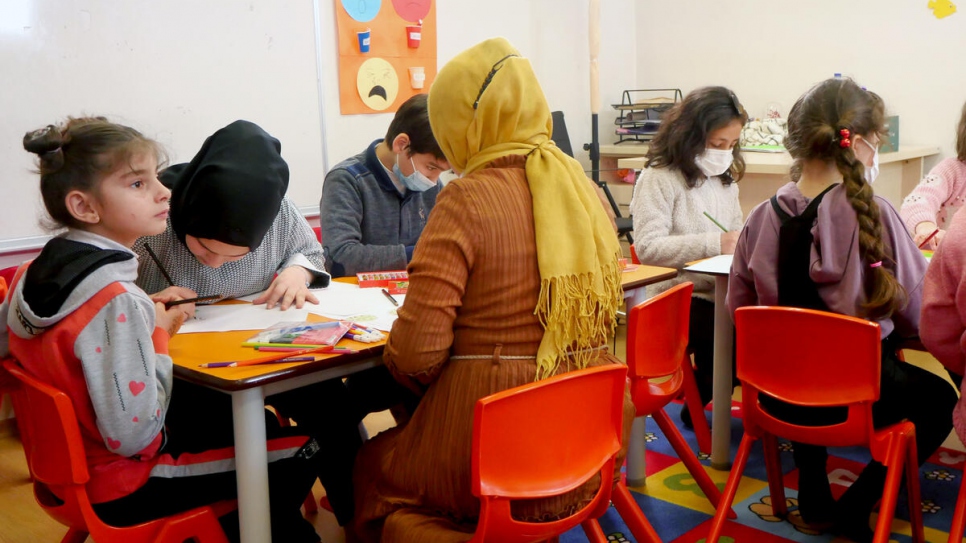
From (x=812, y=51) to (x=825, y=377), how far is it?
10.7 ft

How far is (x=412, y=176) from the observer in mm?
2473

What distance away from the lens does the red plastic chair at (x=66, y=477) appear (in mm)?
1357

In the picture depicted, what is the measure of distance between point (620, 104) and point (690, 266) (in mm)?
2924

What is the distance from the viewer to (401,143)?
2.40 m

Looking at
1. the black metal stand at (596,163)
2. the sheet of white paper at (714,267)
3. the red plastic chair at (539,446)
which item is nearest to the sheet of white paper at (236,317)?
the red plastic chair at (539,446)

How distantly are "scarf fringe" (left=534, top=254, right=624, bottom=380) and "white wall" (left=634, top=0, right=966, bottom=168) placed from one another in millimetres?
3319

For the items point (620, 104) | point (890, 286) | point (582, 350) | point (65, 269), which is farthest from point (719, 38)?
point (65, 269)

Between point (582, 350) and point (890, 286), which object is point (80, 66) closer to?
point (582, 350)

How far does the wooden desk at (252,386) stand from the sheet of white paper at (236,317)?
15 cm

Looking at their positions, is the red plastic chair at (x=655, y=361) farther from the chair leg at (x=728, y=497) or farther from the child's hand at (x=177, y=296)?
the child's hand at (x=177, y=296)

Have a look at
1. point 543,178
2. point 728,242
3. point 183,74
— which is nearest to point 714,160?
point 728,242

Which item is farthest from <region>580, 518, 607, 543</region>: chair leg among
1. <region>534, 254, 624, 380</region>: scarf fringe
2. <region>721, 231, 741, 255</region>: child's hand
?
<region>721, 231, 741, 255</region>: child's hand

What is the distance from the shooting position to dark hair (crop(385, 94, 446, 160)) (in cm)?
232

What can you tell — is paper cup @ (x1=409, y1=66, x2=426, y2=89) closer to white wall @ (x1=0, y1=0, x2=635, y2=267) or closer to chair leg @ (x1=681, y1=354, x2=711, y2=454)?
white wall @ (x1=0, y1=0, x2=635, y2=267)
